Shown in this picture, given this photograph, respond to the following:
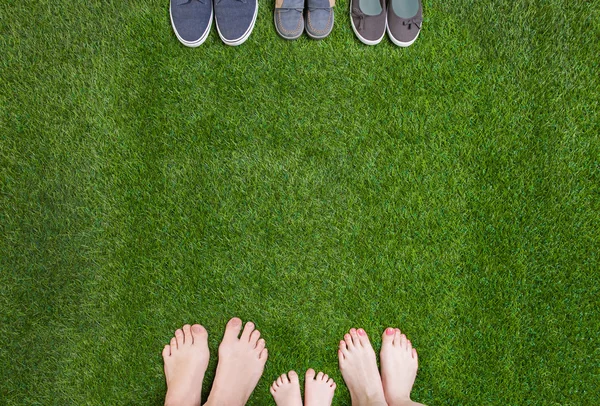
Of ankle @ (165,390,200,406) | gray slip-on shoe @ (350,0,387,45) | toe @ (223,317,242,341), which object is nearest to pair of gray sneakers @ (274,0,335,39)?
gray slip-on shoe @ (350,0,387,45)

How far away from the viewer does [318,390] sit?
185cm

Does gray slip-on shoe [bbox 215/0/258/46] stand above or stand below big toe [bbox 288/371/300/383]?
above

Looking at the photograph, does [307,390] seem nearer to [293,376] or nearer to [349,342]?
[293,376]

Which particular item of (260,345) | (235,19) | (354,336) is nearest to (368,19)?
(235,19)

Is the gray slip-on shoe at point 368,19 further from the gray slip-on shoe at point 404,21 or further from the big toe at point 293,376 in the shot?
the big toe at point 293,376

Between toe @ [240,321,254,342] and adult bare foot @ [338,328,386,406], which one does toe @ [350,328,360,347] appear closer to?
adult bare foot @ [338,328,386,406]

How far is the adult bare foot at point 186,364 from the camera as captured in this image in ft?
5.90

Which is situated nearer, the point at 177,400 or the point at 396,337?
the point at 177,400

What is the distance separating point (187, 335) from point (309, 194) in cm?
90

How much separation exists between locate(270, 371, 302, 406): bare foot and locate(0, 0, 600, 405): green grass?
0.18 feet

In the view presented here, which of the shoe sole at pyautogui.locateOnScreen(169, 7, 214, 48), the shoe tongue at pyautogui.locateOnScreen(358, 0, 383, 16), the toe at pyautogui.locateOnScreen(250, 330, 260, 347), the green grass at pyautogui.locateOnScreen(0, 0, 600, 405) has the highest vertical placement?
the shoe tongue at pyautogui.locateOnScreen(358, 0, 383, 16)

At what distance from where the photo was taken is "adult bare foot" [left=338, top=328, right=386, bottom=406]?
73.3 inches

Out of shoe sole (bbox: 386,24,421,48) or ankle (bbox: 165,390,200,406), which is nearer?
ankle (bbox: 165,390,200,406)

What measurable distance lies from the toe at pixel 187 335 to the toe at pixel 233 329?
0.16m
